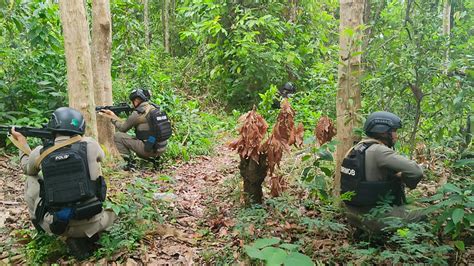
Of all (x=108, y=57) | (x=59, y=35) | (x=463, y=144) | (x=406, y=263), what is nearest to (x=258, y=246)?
(x=406, y=263)

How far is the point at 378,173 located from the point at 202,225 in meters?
2.35

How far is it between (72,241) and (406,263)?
338 centimetres

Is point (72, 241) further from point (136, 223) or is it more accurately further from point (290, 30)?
point (290, 30)

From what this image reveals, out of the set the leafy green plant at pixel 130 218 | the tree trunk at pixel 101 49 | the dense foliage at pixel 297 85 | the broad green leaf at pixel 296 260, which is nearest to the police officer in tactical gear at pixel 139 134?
the tree trunk at pixel 101 49

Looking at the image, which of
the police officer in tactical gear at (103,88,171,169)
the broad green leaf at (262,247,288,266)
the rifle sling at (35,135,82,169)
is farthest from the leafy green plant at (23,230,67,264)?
the police officer in tactical gear at (103,88,171,169)

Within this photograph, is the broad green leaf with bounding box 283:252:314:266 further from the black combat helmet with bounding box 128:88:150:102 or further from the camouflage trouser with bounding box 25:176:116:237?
the black combat helmet with bounding box 128:88:150:102

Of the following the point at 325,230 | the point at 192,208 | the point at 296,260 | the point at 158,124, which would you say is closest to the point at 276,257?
the point at 296,260

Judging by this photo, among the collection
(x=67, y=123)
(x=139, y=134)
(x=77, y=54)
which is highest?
(x=77, y=54)

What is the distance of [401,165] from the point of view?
13.9 ft

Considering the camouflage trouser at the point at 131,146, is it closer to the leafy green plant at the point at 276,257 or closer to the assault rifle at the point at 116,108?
the assault rifle at the point at 116,108

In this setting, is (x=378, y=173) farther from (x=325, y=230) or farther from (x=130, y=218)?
(x=130, y=218)

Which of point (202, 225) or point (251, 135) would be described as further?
point (202, 225)

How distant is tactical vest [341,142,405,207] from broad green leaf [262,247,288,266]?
1.79 metres

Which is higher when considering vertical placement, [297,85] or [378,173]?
[297,85]
